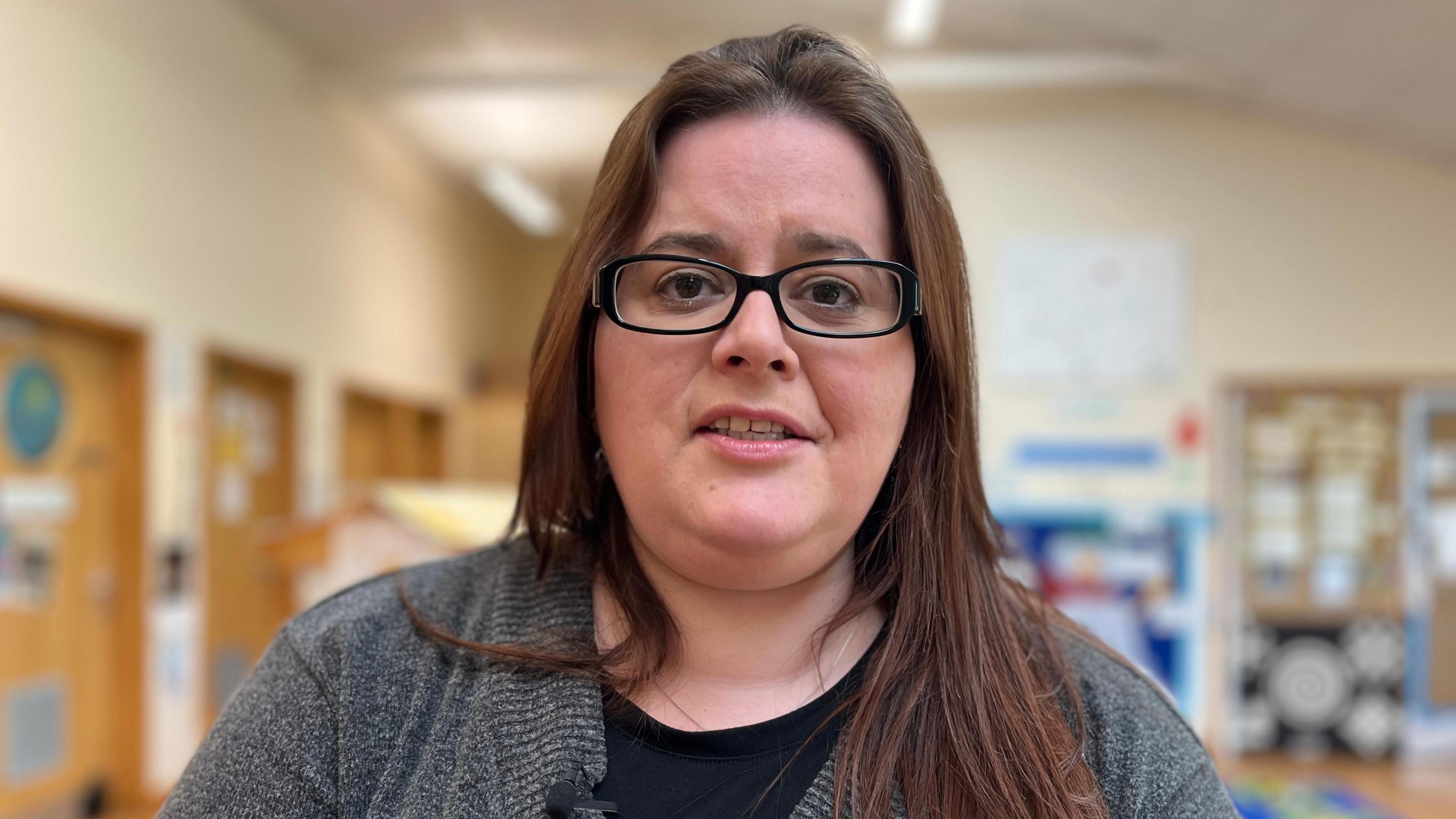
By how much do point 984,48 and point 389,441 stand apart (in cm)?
480

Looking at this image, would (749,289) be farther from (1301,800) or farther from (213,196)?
(1301,800)

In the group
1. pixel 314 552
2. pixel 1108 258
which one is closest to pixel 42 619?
pixel 314 552

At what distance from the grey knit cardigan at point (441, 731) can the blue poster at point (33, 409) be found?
327 centimetres

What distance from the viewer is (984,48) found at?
17.3 ft

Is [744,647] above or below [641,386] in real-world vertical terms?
below

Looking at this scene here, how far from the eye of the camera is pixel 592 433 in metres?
1.02

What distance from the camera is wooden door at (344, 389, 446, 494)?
672cm

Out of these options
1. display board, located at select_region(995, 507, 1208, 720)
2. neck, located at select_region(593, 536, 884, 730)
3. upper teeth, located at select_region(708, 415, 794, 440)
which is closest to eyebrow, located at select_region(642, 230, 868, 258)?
upper teeth, located at select_region(708, 415, 794, 440)

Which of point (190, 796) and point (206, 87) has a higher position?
point (206, 87)

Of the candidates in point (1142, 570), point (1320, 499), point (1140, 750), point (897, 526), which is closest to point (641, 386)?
point (897, 526)

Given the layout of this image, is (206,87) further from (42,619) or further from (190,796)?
(190,796)

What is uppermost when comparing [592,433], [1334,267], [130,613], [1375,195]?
[1375,195]

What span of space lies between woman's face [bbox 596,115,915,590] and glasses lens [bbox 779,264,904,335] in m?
0.02

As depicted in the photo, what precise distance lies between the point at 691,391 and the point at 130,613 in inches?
160
